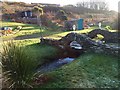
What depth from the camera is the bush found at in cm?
733

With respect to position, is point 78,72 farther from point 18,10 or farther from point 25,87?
point 18,10

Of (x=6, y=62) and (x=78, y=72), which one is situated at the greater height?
(x=6, y=62)

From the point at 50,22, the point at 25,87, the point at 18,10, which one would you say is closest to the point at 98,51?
the point at 25,87

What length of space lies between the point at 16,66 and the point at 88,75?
357 centimetres

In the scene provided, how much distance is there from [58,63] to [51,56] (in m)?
1.19

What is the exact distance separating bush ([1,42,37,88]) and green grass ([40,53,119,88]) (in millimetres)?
1066

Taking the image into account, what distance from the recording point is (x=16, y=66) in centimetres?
730

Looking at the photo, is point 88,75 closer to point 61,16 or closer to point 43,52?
point 43,52

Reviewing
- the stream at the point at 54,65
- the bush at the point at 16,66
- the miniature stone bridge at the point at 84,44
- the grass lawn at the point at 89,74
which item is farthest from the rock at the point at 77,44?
the bush at the point at 16,66

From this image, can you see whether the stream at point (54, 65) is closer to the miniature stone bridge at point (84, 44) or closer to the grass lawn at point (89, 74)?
the grass lawn at point (89, 74)

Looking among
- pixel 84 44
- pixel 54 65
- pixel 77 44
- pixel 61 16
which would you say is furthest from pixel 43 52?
pixel 61 16

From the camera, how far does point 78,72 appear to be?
32.8 feet

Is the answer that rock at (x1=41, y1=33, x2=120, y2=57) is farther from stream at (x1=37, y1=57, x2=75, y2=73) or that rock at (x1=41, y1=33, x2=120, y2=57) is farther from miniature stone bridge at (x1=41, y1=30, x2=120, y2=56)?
stream at (x1=37, y1=57, x2=75, y2=73)

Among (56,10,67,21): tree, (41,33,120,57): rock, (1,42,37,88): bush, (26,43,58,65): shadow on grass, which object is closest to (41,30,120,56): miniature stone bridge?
(41,33,120,57): rock
